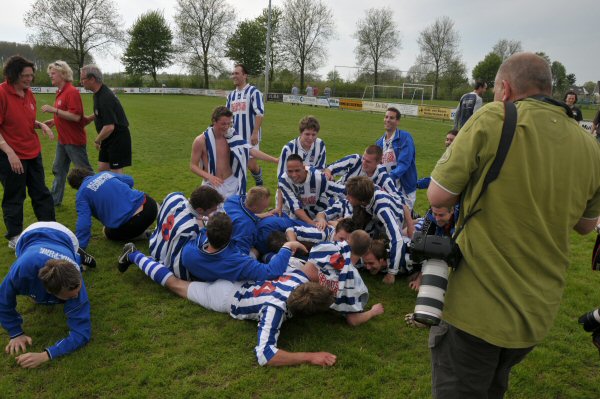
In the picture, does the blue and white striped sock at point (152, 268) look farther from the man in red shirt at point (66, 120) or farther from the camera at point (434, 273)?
the camera at point (434, 273)

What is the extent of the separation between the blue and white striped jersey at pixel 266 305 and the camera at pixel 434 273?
68.2 inches

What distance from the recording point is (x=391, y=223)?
178 inches

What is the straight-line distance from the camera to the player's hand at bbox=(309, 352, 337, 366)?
320cm

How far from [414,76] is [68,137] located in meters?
48.3

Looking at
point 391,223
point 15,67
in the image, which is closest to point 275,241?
point 391,223

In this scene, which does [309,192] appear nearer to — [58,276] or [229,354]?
[229,354]

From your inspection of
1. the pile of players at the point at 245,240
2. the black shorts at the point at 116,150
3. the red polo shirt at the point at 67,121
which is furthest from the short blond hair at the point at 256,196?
the red polo shirt at the point at 67,121

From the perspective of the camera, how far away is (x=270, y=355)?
3160 millimetres

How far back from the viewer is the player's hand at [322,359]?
3.20m

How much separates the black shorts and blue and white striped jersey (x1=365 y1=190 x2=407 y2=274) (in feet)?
12.6

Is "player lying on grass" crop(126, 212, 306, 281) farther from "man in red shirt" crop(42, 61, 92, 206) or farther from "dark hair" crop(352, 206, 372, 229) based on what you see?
"man in red shirt" crop(42, 61, 92, 206)

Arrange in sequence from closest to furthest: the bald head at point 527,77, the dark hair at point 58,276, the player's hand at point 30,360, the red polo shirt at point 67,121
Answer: the bald head at point 527,77
the dark hair at point 58,276
the player's hand at point 30,360
the red polo shirt at point 67,121

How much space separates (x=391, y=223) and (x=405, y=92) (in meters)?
36.5

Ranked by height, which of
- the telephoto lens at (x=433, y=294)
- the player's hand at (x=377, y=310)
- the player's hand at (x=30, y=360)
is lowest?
the player's hand at (x=30, y=360)
